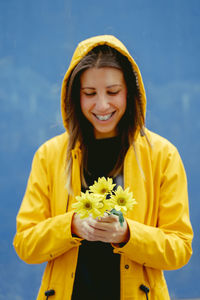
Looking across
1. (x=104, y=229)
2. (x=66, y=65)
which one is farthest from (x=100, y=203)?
(x=66, y=65)

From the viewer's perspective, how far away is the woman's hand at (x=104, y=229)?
998mm

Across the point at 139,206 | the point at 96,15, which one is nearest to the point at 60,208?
the point at 139,206

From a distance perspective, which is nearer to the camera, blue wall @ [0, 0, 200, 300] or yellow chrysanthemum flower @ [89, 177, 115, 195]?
yellow chrysanthemum flower @ [89, 177, 115, 195]

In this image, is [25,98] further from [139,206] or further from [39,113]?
[139,206]

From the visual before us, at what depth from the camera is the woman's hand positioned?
998mm

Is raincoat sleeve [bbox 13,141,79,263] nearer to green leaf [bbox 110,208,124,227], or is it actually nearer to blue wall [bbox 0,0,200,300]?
green leaf [bbox 110,208,124,227]

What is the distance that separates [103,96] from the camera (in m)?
1.17

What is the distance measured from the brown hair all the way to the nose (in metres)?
0.10

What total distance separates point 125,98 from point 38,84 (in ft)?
3.41

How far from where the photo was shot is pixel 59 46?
2148mm

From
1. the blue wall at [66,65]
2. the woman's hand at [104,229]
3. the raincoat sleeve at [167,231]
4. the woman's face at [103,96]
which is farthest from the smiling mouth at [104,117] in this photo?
the blue wall at [66,65]

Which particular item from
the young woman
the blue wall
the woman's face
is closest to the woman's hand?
the young woman

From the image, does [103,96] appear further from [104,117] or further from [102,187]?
[102,187]

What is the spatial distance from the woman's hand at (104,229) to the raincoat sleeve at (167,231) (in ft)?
0.09
